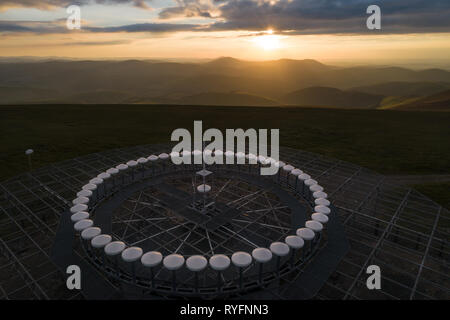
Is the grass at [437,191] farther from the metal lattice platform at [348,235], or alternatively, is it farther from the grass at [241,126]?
the grass at [241,126]

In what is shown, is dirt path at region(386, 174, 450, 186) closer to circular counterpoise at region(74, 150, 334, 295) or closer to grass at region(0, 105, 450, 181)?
grass at region(0, 105, 450, 181)

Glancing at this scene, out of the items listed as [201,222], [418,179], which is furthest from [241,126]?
[201,222]

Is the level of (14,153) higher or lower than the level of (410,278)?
higher

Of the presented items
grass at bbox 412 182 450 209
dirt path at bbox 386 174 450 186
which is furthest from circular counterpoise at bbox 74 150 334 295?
grass at bbox 412 182 450 209

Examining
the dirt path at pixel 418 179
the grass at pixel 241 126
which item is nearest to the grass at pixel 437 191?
the dirt path at pixel 418 179

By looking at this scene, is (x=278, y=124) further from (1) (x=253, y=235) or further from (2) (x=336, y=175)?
(1) (x=253, y=235)
